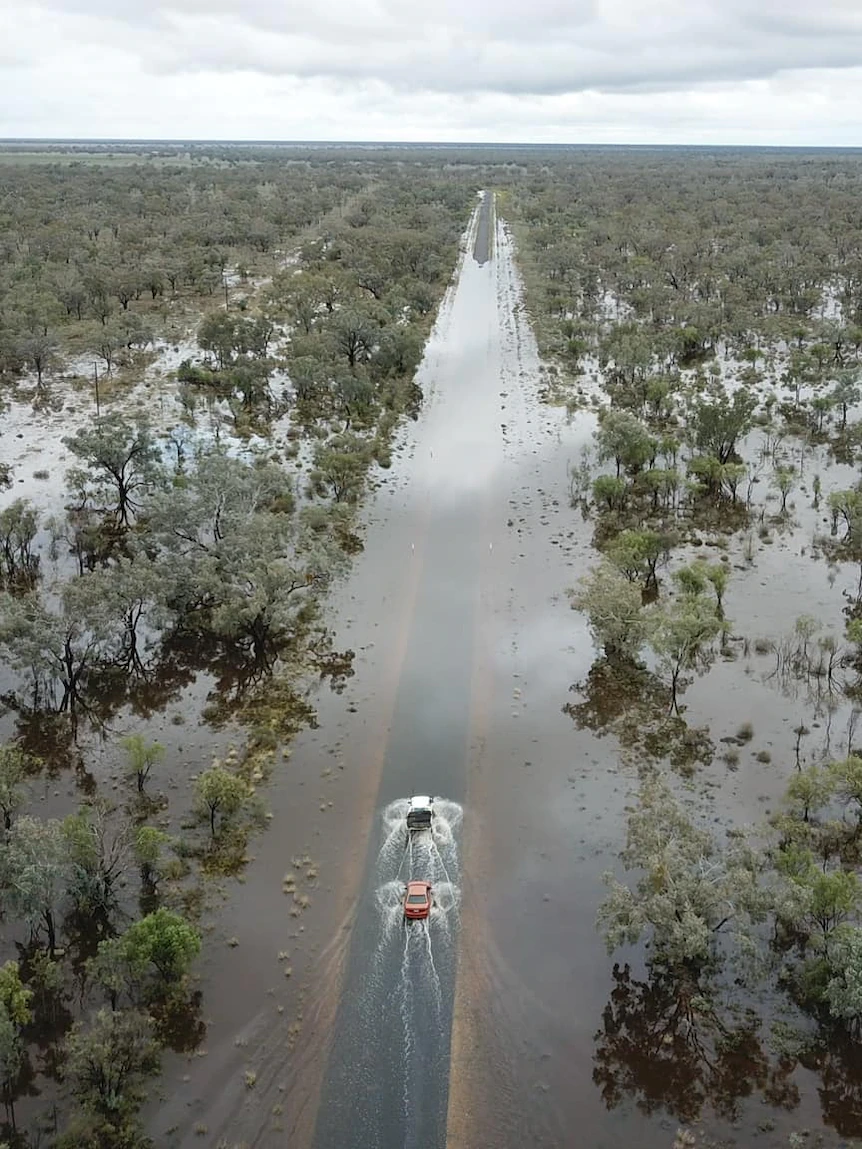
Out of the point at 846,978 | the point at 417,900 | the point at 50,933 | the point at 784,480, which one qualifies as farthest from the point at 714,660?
the point at 50,933

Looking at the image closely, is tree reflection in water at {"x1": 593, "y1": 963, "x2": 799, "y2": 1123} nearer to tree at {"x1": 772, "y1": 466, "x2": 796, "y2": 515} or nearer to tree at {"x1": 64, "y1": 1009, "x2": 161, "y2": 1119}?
tree at {"x1": 64, "y1": 1009, "x2": 161, "y2": 1119}

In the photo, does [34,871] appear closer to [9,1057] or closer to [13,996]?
[13,996]

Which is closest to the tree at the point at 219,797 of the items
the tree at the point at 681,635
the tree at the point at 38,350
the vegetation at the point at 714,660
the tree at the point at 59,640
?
the tree at the point at 59,640

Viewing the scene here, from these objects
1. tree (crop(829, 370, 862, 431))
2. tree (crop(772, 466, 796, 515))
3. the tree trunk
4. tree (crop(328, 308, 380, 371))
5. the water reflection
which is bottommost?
the tree trunk

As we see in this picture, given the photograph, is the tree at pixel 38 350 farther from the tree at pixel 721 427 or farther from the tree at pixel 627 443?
the tree at pixel 721 427

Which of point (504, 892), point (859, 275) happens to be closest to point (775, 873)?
point (504, 892)

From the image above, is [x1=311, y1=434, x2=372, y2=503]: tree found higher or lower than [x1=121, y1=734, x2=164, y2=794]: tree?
higher

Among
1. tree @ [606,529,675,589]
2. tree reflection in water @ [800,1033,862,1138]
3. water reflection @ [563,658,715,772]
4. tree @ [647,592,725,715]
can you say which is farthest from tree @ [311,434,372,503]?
tree reflection in water @ [800,1033,862,1138]
